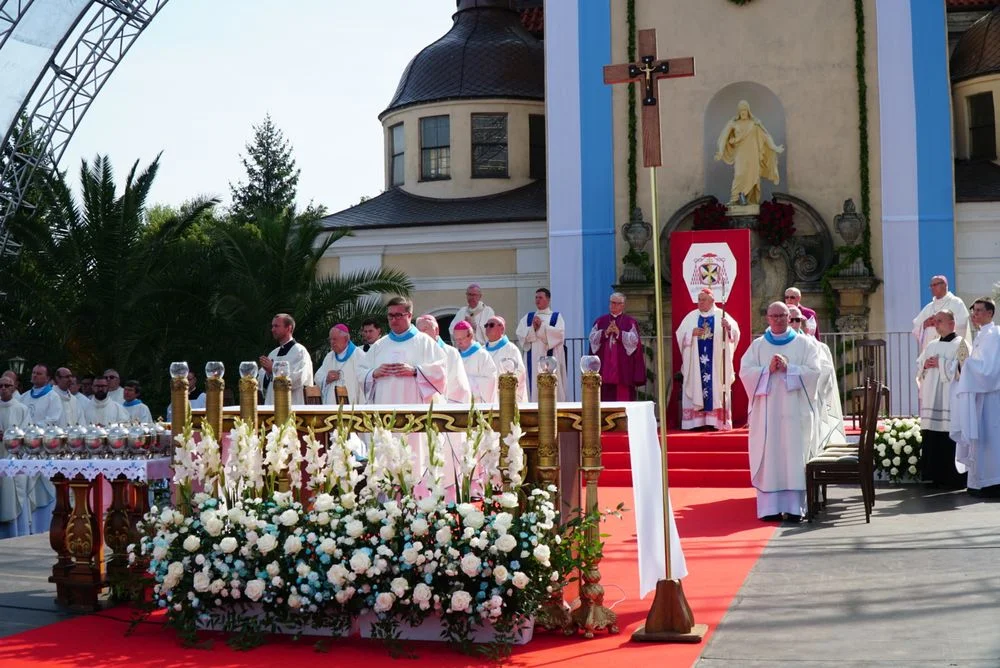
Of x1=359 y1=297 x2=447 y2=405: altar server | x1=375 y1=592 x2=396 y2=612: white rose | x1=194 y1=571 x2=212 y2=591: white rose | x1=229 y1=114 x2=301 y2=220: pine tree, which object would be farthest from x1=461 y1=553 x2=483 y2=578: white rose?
x1=229 y1=114 x2=301 y2=220: pine tree

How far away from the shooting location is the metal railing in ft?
64.4

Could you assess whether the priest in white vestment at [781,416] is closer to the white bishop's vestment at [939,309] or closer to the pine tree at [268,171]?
the white bishop's vestment at [939,309]

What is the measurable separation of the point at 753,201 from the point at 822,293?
194 centimetres

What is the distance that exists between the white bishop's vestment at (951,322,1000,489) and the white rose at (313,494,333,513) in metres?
7.85

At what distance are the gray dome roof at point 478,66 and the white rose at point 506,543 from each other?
20.5 meters

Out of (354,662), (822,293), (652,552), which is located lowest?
(354,662)

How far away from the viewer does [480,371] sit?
43.3 ft

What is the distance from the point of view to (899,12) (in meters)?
21.5

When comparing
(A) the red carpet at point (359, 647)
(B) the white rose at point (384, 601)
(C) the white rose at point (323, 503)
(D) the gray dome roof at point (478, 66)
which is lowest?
(A) the red carpet at point (359, 647)

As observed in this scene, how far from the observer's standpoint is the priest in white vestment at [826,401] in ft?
39.9

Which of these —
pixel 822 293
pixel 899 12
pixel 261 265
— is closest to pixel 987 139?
pixel 899 12

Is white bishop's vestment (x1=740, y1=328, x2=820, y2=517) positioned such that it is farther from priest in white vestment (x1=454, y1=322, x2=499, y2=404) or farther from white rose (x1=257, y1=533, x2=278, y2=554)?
white rose (x1=257, y1=533, x2=278, y2=554)

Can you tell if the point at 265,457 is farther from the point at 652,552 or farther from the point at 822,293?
the point at 822,293

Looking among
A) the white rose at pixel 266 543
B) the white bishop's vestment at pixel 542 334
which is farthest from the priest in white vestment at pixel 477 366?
the white rose at pixel 266 543
